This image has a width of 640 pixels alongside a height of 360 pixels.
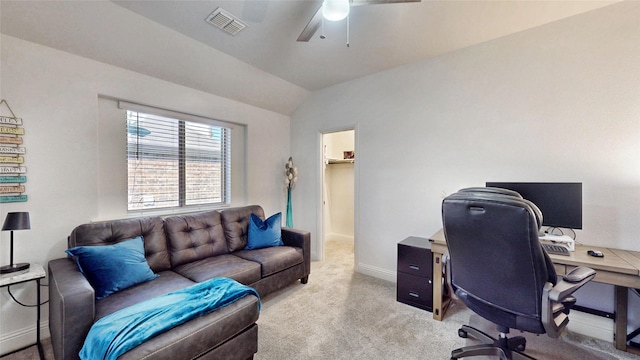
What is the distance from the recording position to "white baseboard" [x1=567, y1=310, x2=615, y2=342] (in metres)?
1.96

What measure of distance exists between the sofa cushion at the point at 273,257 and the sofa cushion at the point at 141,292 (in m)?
0.67

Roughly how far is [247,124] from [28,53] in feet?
6.92

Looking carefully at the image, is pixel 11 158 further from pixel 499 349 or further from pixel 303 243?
pixel 499 349

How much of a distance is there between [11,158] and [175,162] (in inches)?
50.2

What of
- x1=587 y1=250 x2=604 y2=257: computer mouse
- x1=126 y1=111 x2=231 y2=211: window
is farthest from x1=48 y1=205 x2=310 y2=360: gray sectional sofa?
x1=587 y1=250 x2=604 y2=257: computer mouse

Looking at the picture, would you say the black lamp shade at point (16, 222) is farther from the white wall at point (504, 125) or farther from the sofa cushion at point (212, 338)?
the white wall at point (504, 125)

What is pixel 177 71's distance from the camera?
8.75 ft

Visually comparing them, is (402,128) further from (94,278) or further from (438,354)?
(94,278)

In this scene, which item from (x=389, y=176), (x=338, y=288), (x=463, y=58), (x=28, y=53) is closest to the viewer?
(x=28, y=53)

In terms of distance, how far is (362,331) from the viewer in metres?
2.08

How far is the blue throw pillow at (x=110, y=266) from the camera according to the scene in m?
1.73

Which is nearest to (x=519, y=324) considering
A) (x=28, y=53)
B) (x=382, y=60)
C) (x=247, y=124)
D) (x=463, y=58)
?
(x=463, y=58)

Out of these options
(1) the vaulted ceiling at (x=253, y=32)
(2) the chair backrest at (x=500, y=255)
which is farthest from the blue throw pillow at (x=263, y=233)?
(2) the chair backrest at (x=500, y=255)

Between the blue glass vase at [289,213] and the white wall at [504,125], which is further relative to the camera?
the blue glass vase at [289,213]
